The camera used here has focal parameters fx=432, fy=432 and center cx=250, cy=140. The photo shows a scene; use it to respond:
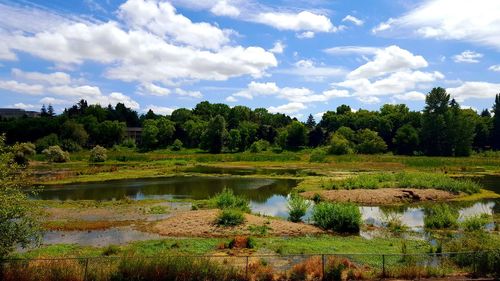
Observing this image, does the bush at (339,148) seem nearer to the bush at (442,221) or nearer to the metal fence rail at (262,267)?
the bush at (442,221)

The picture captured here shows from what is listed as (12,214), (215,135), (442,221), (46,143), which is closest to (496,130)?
(215,135)

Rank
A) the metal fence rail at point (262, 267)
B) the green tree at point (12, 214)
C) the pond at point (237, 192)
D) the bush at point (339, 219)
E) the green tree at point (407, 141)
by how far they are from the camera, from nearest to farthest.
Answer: the metal fence rail at point (262, 267) → the green tree at point (12, 214) → the bush at point (339, 219) → the pond at point (237, 192) → the green tree at point (407, 141)

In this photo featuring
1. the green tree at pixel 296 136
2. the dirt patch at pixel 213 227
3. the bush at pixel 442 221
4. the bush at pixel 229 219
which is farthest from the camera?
the green tree at pixel 296 136

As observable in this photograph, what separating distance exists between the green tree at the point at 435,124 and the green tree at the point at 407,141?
282 centimetres

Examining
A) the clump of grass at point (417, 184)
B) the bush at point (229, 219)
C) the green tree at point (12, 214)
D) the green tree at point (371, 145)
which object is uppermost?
the green tree at point (371, 145)

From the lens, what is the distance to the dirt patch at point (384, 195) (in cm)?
4869

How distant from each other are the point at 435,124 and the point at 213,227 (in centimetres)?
11735

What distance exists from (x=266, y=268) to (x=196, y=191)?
38581 mm

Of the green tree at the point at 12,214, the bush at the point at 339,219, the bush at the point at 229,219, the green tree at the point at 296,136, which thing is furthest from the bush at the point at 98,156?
the green tree at the point at 12,214

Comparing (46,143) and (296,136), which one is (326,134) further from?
(46,143)

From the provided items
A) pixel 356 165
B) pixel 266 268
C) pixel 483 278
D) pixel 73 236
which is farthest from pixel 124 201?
pixel 356 165

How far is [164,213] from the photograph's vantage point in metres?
41.7

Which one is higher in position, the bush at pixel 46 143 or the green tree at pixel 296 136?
the green tree at pixel 296 136

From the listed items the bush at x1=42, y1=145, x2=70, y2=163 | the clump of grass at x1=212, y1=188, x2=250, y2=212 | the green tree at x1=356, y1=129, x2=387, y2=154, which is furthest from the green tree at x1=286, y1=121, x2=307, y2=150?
the clump of grass at x1=212, y1=188, x2=250, y2=212
